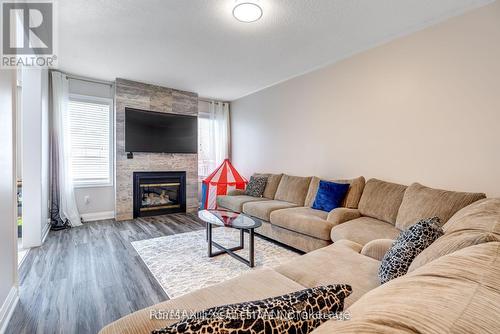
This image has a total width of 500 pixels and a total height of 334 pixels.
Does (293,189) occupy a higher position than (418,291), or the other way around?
(418,291)

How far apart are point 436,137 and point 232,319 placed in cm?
296

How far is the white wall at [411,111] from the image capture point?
2301 millimetres

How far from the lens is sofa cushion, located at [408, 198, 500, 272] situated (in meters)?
1.00

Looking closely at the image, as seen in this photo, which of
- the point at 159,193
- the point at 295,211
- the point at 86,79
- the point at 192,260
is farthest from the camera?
the point at 159,193

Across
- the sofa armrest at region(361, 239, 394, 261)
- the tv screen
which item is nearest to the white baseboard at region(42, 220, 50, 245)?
the tv screen

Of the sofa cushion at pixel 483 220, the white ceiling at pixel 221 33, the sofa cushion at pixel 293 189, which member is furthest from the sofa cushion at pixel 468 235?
the sofa cushion at pixel 293 189

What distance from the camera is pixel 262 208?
3.55 metres

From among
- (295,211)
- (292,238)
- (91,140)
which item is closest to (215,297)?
(292,238)

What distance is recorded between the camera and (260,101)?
516cm

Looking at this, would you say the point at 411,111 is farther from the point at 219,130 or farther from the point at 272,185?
the point at 219,130

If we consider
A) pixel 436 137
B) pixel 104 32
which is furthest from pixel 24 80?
pixel 436 137

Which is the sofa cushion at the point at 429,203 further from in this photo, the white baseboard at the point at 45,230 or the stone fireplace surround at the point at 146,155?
the white baseboard at the point at 45,230

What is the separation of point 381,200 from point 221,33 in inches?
104

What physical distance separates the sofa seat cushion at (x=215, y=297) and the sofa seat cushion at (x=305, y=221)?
1.31 metres
